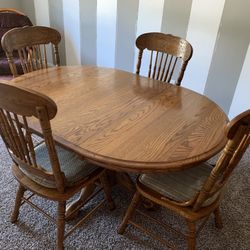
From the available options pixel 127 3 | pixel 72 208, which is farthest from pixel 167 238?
pixel 127 3

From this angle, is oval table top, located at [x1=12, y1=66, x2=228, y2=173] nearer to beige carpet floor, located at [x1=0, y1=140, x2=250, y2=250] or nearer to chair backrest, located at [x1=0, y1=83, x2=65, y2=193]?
chair backrest, located at [x1=0, y1=83, x2=65, y2=193]

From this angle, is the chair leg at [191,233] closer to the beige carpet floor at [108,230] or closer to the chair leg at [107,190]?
the beige carpet floor at [108,230]

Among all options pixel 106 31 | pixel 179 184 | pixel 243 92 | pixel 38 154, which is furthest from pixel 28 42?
pixel 243 92

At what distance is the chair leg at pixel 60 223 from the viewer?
130 centimetres

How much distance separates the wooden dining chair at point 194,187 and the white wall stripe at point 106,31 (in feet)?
6.90

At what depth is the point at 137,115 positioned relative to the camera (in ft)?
4.49

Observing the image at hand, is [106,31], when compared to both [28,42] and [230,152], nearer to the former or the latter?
[28,42]

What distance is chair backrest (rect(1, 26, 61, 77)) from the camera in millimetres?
1780

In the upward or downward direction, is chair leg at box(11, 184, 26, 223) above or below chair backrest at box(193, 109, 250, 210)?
below

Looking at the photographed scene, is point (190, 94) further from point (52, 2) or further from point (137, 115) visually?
point (52, 2)

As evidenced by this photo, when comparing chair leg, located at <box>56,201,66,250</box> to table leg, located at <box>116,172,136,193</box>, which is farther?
table leg, located at <box>116,172,136,193</box>

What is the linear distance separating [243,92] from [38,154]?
198cm

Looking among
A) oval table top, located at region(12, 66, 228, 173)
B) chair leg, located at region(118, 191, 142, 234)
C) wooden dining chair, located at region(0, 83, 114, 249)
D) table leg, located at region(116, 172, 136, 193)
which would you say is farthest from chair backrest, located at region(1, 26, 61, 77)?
chair leg, located at region(118, 191, 142, 234)

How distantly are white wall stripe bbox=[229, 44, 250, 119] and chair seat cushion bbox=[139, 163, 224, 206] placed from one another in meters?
1.38
